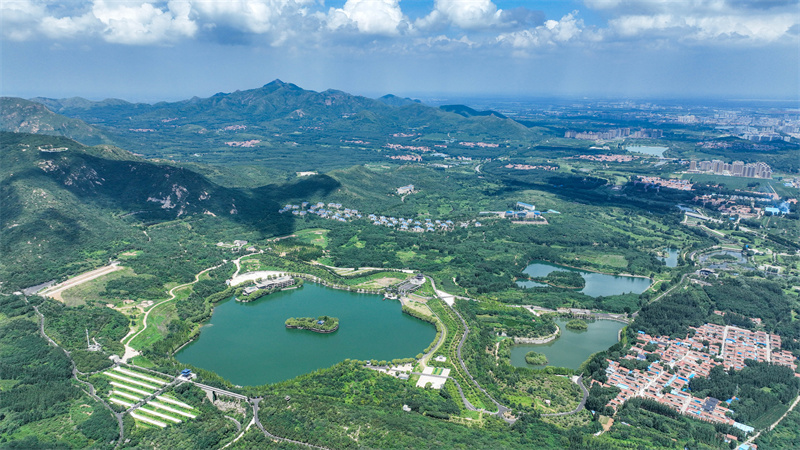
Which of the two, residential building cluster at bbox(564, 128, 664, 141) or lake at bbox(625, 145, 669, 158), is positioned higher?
residential building cluster at bbox(564, 128, 664, 141)

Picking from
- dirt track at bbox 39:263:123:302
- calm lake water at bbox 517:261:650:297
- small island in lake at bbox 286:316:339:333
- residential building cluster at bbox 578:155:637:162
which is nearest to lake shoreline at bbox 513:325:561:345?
calm lake water at bbox 517:261:650:297

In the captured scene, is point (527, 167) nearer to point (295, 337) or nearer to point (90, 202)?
point (90, 202)

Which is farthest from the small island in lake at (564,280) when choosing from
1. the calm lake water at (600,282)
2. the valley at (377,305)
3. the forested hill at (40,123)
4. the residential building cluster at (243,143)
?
the forested hill at (40,123)

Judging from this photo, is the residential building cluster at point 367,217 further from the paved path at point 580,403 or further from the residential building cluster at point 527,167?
the residential building cluster at point 527,167

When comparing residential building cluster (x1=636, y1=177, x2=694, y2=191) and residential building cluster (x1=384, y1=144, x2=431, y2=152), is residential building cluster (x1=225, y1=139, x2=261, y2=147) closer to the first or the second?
residential building cluster (x1=384, y1=144, x2=431, y2=152)

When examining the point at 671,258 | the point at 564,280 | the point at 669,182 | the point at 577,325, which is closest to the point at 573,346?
the point at 577,325
